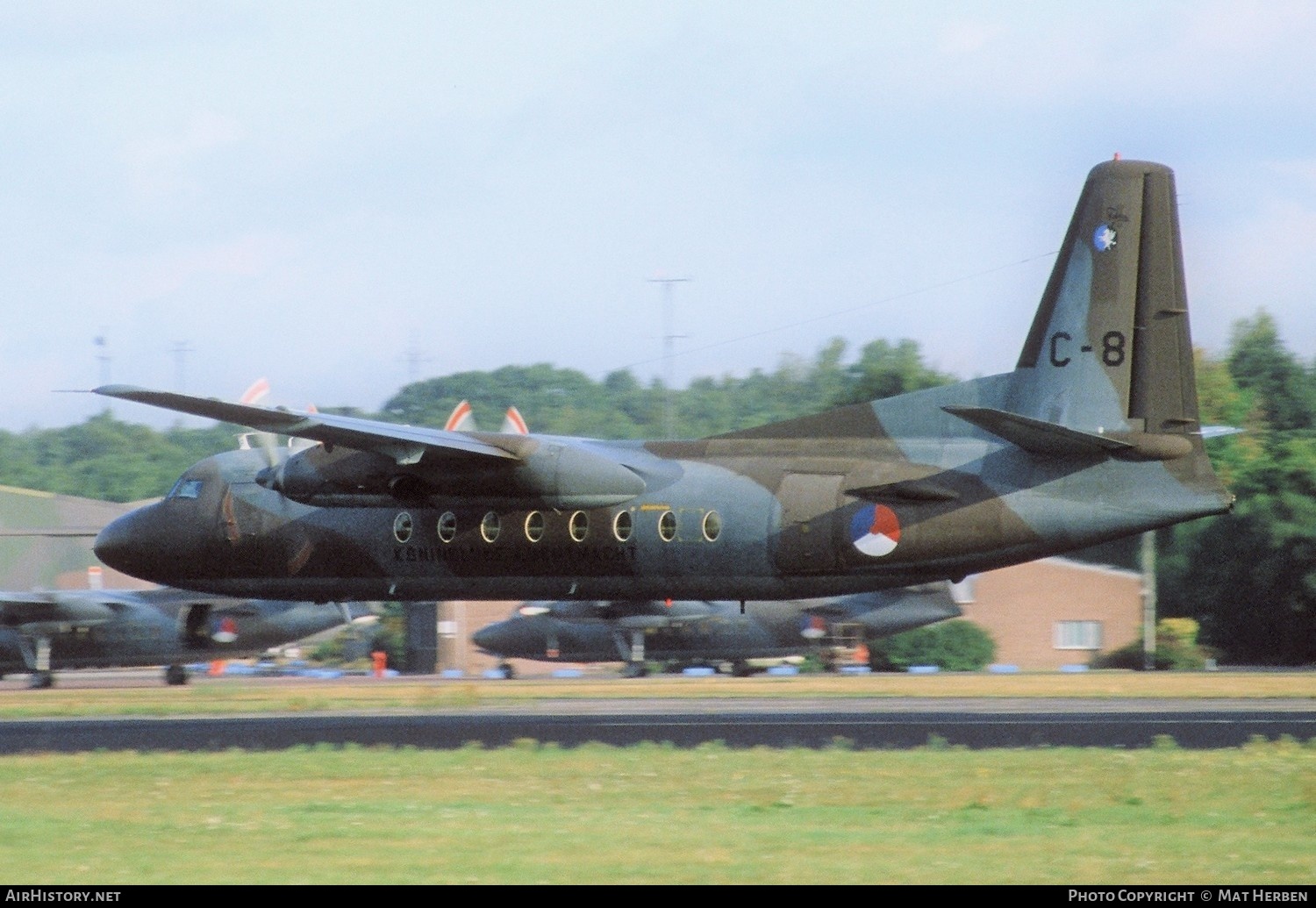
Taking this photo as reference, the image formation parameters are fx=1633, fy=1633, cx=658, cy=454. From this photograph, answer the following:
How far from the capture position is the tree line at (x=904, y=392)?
69062mm

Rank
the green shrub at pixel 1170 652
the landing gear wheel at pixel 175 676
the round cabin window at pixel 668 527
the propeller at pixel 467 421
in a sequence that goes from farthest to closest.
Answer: the green shrub at pixel 1170 652
the landing gear wheel at pixel 175 676
the propeller at pixel 467 421
the round cabin window at pixel 668 527

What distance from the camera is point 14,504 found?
232ft

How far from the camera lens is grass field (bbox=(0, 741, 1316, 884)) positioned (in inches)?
564

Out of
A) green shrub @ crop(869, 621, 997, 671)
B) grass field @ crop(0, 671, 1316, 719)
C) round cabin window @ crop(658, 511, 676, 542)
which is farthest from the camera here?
green shrub @ crop(869, 621, 997, 671)

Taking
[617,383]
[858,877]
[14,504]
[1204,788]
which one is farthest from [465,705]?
[617,383]

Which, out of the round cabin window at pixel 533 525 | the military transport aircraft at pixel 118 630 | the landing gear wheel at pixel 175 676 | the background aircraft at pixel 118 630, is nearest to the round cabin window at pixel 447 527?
the round cabin window at pixel 533 525

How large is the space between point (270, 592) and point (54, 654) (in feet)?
87.8

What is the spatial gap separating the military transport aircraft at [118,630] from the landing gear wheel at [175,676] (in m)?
0.03

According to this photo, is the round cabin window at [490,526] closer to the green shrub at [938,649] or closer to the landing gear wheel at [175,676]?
the landing gear wheel at [175,676]

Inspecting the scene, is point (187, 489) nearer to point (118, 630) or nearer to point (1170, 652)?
point (118, 630)

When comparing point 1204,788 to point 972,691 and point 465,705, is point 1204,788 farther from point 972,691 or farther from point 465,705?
point 972,691

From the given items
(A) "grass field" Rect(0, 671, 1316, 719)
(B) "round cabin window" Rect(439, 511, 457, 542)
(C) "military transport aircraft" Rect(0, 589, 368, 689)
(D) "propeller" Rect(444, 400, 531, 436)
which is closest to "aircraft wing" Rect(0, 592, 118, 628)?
(C) "military transport aircraft" Rect(0, 589, 368, 689)

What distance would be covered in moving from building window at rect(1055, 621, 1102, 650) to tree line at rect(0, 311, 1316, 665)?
12.0ft

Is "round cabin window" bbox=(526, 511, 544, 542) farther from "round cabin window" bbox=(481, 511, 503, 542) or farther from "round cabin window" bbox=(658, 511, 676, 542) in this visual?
"round cabin window" bbox=(658, 511, 676, 542)
